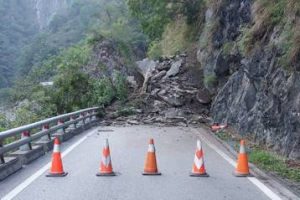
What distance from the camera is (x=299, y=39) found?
1103cm

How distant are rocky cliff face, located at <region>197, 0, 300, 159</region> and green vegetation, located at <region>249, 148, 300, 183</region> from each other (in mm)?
393

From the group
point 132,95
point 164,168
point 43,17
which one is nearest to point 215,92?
point 132,95

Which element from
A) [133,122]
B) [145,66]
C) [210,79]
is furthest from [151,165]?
[145,66]

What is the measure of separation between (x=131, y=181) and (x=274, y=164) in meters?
3.59

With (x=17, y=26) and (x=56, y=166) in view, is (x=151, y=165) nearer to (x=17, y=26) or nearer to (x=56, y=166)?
(x=56, y=166)

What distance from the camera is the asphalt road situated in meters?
6.97

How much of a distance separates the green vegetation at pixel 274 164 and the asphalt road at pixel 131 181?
28.0 inches

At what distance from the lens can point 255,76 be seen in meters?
14.3

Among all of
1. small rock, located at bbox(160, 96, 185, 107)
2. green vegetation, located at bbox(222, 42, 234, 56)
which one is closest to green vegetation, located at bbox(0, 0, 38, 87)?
small rock, located at bbox(160, 96, 185, 107)

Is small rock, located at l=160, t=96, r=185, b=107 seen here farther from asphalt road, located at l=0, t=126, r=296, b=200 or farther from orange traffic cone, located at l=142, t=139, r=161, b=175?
orange traffic cone, located at l=142, t=139, r=161, b=175

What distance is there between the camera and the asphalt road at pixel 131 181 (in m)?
6.97

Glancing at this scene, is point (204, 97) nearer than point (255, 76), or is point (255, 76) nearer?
point (255, 76)

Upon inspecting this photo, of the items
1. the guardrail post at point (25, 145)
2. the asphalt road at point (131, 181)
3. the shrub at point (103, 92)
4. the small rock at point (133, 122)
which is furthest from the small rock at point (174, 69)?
the guardrail post at point (25, 145)

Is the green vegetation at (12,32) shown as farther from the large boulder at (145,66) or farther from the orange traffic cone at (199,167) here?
the orange traffic cone at (199,167)
